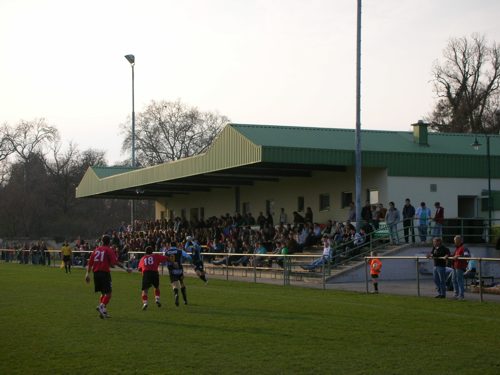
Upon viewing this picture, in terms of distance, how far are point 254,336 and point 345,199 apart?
24193 mm

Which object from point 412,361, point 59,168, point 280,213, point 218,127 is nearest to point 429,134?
point 280,213

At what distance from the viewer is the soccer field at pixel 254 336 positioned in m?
11.2

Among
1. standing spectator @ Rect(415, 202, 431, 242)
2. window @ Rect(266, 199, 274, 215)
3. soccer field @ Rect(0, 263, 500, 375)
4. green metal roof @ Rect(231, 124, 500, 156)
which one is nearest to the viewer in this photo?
soccer field @ Rect(0, 263, 500, 375)

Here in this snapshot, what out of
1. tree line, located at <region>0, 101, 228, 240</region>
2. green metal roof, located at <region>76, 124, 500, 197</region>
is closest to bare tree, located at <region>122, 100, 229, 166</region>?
tree line, located at <region>0, 101, 228, 240</region>

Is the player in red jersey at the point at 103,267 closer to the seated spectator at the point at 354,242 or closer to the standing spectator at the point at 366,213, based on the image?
the seated spectator at the point at 354,242

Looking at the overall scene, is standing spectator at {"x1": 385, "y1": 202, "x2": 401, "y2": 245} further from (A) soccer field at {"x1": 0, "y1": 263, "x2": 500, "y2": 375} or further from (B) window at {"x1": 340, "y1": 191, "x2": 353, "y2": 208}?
(A) soccer field at {"x1": 0, "y1": 263, "x2": 500, "y2": 375}

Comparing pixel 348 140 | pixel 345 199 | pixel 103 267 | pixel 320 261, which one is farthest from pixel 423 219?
pixel 103 267

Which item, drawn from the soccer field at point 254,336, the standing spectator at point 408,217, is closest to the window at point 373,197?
the standing spectator at point 408,217

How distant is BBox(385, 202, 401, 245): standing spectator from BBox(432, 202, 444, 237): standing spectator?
4.68 feet

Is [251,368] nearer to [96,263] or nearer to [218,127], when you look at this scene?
[96,263]

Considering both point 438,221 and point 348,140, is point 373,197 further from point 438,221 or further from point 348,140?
point 438,221

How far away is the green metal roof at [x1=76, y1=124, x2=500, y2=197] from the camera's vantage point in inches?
1348

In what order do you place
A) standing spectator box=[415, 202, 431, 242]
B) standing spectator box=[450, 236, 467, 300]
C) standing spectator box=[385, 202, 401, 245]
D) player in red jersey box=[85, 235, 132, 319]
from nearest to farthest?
player in red jersey box=[85, 235, 132, 319], standing spectator box=[450, 236, 467, 300], standing spectator box=[415, 202, 431, 242], standing spectator box=[385, 202, 401, 245]

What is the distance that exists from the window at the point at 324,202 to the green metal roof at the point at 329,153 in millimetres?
1680
